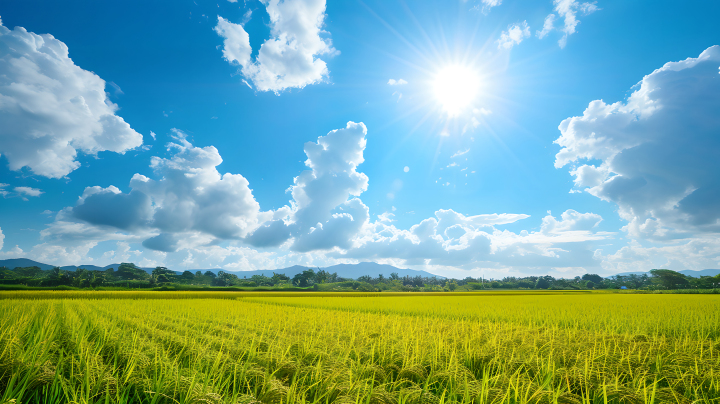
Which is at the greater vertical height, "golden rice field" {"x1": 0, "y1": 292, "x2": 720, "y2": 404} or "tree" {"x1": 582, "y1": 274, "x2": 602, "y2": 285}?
"tree" {"x1": 582, "y1": 274, "x2": 602, "y2": 285}

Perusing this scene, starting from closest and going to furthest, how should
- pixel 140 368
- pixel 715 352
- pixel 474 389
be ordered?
pixel 474 389 → pixel 140 368 → pixel 715 352

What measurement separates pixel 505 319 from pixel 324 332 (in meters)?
8.48

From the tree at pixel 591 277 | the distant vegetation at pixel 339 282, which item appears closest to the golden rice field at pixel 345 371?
the distant vegetation at pixel 339 282

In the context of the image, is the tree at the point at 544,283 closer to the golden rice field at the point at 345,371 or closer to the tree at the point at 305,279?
the tree at the point at 305,279

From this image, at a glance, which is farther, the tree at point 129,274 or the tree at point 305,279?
the tree at point 305,279

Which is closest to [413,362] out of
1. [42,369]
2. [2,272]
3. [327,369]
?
[327,369]

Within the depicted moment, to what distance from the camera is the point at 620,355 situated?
5.03 metres

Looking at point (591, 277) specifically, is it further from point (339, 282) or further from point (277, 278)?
point (277, 278)

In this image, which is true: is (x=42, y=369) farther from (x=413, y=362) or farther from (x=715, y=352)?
(x=715, y=352)

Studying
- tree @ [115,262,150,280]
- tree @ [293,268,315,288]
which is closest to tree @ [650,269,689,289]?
tree @ [293,268,315,288]

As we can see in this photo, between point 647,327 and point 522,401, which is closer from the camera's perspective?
point 522,401

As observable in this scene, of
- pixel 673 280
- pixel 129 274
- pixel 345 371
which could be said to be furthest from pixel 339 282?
pixel 673 280

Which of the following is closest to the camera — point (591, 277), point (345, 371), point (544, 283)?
point (345, 371)

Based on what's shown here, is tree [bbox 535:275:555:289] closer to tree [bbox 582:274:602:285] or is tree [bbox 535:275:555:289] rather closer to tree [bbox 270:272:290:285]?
tree [bbox 582:274:602:285]
